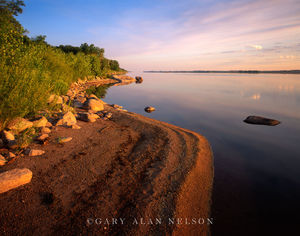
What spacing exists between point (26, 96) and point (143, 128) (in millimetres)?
6646

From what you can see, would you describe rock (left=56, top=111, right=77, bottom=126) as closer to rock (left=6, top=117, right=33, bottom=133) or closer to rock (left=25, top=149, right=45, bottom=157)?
rock (left=6, top=117, right=33, bottom=133)

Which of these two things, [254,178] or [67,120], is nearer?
[254,178]

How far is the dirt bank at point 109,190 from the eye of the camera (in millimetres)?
4008

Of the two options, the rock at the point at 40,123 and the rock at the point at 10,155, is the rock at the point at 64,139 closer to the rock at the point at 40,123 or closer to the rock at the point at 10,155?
the rock at the point at 40,123

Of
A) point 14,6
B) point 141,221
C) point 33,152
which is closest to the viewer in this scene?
point 141,221

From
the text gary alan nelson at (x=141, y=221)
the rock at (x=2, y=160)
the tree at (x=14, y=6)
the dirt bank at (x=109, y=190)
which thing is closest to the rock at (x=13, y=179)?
the dirt bank at (x=109, y=190)

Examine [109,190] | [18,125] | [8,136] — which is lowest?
[109,190]

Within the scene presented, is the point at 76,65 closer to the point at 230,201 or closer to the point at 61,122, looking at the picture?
the point at 61,122

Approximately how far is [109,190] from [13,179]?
282cm

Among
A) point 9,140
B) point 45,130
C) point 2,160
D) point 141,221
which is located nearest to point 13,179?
point 2,160

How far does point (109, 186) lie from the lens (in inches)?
209

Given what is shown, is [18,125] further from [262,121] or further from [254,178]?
[262,121]

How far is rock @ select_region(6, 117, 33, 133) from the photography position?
704 centimetres

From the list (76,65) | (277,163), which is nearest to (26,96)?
(277,163)
